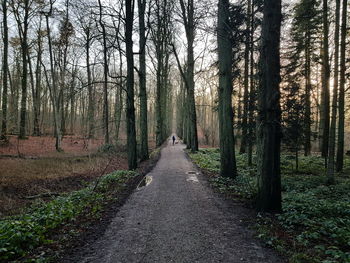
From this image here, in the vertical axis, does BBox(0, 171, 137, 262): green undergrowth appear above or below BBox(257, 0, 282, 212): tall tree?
below

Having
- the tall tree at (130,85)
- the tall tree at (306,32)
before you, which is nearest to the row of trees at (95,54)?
the tall tree at (130,85)

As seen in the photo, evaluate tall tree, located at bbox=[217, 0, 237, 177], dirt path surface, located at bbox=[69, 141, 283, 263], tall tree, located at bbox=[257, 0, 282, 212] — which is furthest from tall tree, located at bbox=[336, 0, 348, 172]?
dirt path surface, located at bbox=[69, 141, 283, 263]

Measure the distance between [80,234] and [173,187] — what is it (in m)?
3.95

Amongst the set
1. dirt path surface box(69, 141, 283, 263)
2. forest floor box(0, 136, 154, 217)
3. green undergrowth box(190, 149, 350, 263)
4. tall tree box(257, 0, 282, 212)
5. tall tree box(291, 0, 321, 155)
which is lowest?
forest floor box(0, 136, 154, 217)

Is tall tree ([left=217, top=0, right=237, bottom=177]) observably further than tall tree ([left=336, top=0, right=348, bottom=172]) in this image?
No

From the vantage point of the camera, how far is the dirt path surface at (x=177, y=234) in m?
3.53

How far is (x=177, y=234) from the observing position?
4250mm

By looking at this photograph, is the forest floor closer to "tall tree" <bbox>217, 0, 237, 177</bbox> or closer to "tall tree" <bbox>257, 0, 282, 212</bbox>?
"tall tree" <bbox>257, 0, 282, 212</bbox>

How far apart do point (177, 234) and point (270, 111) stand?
10.9 feet

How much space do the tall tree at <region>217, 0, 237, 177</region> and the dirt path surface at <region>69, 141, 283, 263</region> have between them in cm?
259

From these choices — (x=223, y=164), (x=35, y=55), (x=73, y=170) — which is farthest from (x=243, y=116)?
(x=35, y=55)

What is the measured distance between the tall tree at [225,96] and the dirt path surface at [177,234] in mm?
2585

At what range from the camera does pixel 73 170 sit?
12508 mm

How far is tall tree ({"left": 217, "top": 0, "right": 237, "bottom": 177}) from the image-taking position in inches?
338
